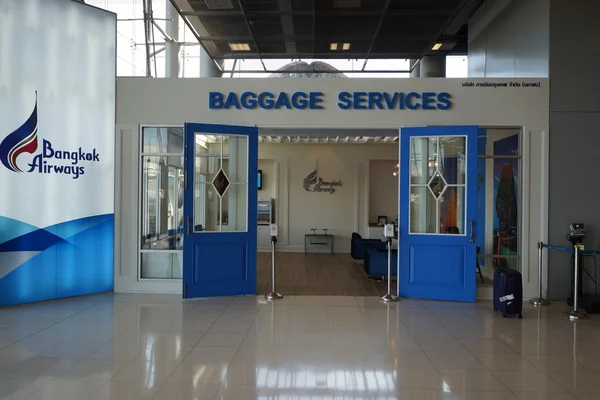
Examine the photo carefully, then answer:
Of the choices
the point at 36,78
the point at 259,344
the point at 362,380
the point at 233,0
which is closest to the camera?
the point at 362,380

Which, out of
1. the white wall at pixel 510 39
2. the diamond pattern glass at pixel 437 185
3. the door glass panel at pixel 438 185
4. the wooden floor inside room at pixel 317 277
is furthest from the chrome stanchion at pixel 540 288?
the white wall at pixel 510 39

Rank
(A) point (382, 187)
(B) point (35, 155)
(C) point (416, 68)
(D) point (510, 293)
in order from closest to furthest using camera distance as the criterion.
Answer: (D) point (510, 293)
(B) point (35, 155)
(C) point (416, 68)
(A) point (382, 187)

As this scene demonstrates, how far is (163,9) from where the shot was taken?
9641 millimetres

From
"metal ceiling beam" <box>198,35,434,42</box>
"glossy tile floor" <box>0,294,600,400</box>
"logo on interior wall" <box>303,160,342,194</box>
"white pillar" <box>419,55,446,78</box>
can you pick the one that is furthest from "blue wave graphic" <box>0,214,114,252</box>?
"white pillar" <box>419,55,446,78</box>

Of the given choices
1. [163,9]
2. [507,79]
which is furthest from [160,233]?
[507,79]

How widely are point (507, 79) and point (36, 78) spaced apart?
6722 mm

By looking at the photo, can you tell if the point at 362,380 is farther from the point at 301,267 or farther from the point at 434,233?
the point at 301,267

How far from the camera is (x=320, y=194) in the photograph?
13.5 meters

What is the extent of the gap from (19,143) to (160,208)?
6.81 feet

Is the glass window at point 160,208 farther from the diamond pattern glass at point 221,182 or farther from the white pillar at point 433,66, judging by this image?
the white pillar at point 433,66

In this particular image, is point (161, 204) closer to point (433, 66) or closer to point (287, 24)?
point (287, 24)

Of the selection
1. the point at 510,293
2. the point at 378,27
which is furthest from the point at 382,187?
the point at 510,293

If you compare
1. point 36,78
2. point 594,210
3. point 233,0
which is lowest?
point 594,210

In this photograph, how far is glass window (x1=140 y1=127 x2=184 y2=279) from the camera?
722cm
